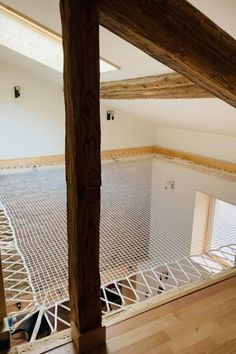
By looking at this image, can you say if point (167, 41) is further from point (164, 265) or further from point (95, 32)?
point (164, 265)

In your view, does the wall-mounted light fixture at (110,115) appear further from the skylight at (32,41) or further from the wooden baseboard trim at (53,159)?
the skylight at (32,41)

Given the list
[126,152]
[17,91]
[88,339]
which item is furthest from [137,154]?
[88,339]

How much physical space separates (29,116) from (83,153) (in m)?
3.86

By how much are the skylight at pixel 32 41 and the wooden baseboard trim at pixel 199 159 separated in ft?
8.86

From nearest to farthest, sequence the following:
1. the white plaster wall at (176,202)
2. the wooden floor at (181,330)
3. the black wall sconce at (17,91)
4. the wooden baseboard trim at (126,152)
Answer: the wooden floor at (181,330), the white plaster wall at (176,202), the black wall sconce at (17,91), the wooden baseboard trim at (126,152)

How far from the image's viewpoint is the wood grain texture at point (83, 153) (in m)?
0.89

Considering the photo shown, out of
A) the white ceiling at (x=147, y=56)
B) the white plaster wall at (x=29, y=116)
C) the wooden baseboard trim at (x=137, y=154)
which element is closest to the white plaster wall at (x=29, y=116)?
the white plaster wall at (x=29, y=116)

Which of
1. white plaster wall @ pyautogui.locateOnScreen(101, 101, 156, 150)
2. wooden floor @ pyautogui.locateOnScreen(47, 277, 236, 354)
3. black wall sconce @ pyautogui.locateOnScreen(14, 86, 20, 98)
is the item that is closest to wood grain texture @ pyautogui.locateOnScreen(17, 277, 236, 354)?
wooden floor @ pyautogui.locateOnScreen(47, 277, 236, 354)

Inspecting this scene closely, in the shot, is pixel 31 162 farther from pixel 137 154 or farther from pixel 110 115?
pixel 137 154

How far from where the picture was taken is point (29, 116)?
4.52m

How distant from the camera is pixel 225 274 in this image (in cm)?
180

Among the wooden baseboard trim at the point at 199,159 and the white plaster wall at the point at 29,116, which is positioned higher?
the white plaster wall at the point at 29,116

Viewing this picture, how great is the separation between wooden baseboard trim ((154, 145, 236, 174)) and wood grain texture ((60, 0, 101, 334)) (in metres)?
3.66

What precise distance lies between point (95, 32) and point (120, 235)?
2094mm
